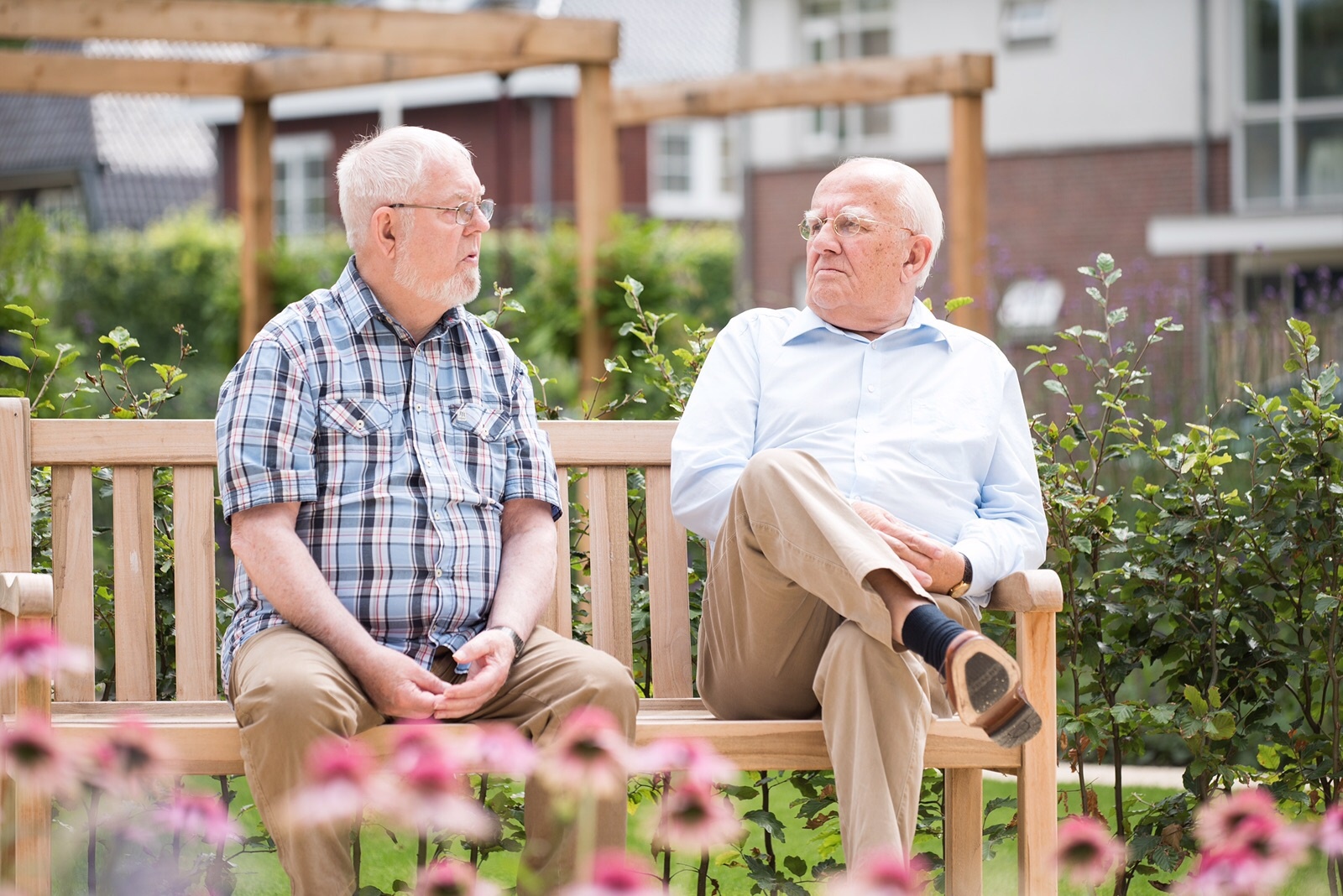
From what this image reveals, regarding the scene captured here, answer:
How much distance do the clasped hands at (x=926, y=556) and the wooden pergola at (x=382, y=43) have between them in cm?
503

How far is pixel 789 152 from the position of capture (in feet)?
64.5

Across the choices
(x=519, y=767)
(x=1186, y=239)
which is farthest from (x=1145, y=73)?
(x=519, y=767)

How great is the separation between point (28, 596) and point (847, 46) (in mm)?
17904

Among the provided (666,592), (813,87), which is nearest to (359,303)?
(666,592)

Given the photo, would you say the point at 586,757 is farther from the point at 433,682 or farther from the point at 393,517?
the point at 393,517

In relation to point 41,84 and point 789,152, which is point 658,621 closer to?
point 41,84

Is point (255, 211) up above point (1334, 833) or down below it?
above

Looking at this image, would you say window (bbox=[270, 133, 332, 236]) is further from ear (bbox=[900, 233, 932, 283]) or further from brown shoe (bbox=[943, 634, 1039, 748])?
brown shoe (bbox=[943, 634, 1039, 748])

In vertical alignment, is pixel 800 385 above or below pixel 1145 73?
below

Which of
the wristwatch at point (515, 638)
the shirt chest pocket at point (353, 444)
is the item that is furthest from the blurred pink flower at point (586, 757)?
the shirt chest pocket at point (353, 444)

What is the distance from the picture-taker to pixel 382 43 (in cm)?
776

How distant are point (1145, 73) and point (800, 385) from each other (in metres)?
15.5

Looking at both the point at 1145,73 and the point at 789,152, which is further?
the point at 789,152

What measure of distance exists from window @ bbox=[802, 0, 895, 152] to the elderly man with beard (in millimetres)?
16711
